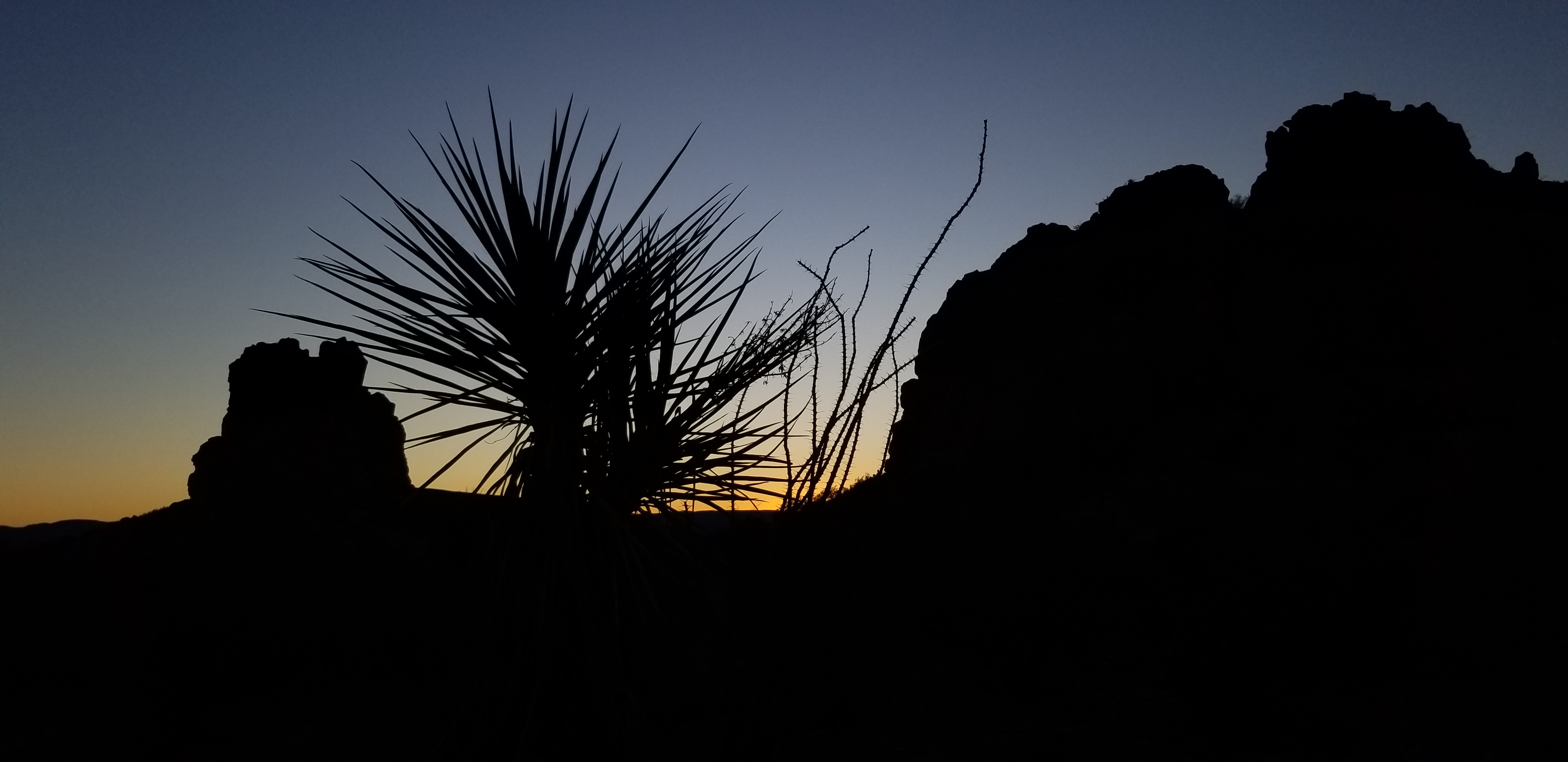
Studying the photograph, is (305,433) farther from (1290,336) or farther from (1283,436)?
(1290,336)

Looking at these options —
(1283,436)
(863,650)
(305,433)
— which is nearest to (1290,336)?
(1283,436)

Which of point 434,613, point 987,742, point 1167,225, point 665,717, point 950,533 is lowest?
point 987,742

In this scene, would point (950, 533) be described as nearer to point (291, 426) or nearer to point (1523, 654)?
point (1523, 654)

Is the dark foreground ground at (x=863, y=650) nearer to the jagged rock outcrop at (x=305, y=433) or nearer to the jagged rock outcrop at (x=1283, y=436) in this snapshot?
the jagged rock outcrop at (x=1283, y=436)

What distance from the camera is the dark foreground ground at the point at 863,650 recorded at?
3920mm

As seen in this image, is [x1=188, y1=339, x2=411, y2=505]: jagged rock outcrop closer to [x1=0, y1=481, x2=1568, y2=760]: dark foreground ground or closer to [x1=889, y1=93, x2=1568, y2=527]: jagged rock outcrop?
[x1=0, y1=481, x2=1568, y2=760]: dark foreground ground

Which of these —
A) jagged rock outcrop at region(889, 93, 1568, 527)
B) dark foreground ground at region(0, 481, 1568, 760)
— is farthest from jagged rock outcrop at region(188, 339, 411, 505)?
jagged rock outcrop at region(889, 93, 1568, 527)

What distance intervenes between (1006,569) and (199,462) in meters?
29.4

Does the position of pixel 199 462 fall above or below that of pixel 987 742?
above

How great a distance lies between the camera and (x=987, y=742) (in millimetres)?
7270

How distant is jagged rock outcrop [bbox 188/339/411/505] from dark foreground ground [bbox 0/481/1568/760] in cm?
491

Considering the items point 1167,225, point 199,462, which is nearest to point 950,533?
point 1167,225

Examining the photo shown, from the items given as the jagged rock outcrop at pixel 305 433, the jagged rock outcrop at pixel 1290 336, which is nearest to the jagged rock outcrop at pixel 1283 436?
the jagged rock outcrop at pixel 1290 336

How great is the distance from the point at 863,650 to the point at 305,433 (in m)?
20.8
